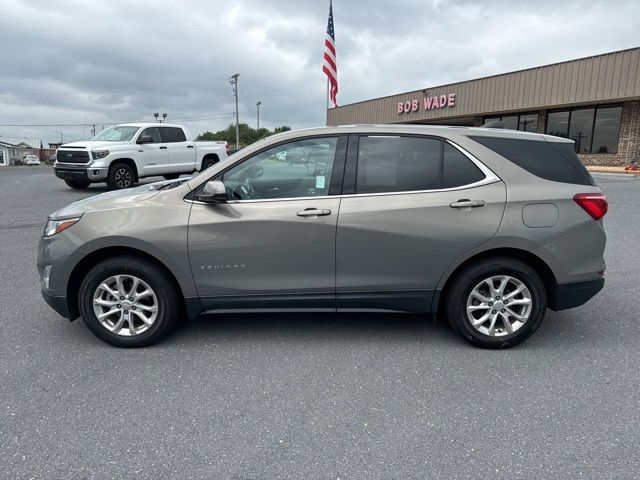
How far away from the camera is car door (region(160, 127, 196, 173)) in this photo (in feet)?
46.3

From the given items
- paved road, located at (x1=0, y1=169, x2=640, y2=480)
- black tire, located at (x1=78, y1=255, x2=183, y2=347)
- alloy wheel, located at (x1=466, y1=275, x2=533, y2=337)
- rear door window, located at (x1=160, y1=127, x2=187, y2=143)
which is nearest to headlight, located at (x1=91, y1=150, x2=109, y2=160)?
rear door window, located at (x1=160, y1=127, x2=187, y2=143)

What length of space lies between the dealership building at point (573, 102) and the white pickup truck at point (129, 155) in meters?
19.2

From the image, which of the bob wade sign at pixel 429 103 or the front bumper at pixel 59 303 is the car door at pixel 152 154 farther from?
→ the bob wade sign at pixel 429 103

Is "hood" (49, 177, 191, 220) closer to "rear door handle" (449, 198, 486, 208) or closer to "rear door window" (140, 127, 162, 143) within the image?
"rear door handle" (449, 198, 486, 208)

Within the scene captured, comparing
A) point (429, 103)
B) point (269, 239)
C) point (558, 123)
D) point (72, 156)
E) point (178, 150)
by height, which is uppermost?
point (429, 103)

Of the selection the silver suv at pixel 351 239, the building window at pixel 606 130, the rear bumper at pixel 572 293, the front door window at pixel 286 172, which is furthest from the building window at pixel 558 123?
the front door window at pixel 286 172

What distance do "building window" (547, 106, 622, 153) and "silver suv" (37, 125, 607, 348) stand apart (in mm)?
A: 22496

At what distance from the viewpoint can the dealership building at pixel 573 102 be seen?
70.6ft

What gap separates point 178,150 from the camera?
564 inches

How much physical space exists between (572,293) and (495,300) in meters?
0.61

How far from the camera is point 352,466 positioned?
2275mm

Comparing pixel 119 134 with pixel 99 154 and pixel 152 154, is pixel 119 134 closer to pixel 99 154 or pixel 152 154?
pixel 152 154

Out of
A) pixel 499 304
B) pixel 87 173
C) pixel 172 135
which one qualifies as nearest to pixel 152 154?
pixel 172 135

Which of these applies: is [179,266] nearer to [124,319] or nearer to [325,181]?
[124,319]
